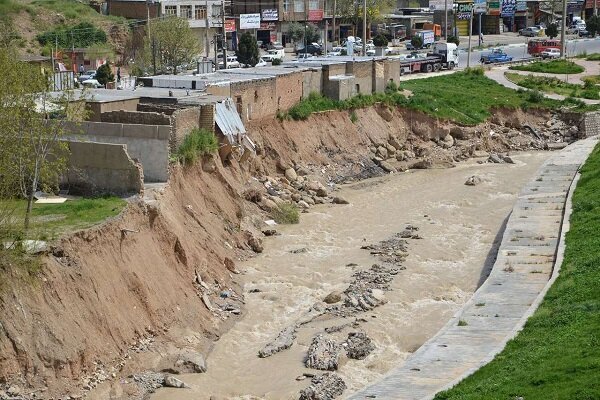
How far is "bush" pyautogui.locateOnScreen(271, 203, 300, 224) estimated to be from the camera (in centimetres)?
3997

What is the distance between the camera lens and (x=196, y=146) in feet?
124

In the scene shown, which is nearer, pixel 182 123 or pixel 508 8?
pixel 182 123

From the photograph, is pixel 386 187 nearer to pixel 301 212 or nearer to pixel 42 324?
pixel 301 212

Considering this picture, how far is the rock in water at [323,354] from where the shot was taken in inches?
1051

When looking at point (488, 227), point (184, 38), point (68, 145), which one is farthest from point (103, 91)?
point (184, 38)

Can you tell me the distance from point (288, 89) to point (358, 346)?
23332mm

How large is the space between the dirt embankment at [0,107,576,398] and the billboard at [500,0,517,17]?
6870cm

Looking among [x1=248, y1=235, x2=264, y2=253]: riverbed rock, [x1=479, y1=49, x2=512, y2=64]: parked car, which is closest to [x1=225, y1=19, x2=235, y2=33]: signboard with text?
[x1=479, y1=49, x2=512, y2=64]: parked car

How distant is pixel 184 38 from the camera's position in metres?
60.9

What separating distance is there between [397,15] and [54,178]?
255ft

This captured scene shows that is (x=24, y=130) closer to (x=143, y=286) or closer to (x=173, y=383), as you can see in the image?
(x=143, y=286)

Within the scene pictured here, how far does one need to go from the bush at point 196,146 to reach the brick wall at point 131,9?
37.1 metres

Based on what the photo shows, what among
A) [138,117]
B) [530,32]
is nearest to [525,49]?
[530,32]

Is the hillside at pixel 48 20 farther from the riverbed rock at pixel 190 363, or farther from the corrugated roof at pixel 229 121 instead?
the riverbed rock at pixel 190 363
